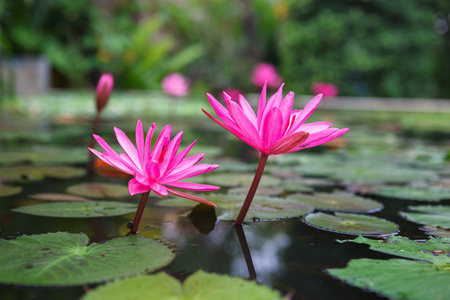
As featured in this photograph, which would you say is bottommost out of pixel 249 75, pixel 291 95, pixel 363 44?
pixel 291 95

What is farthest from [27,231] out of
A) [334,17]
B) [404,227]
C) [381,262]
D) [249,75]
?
[334,17]

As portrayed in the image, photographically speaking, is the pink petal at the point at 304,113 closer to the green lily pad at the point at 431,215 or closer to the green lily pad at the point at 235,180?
the green lily pad at the point at 431,215

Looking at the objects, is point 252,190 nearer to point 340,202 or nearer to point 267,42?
point 340,202

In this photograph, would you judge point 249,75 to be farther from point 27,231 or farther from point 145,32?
point 27,231

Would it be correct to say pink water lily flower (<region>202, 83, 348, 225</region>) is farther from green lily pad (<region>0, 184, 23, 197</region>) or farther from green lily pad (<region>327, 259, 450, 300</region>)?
green lily pad (<region>0, 184, 23, 197</region>)

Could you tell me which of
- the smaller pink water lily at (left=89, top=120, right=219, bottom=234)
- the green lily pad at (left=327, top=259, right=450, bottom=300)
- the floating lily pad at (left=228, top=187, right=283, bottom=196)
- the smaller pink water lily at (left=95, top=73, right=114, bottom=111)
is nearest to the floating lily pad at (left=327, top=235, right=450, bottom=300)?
the green lily pad at (left=327, top=259, right=450, bottom=300)
